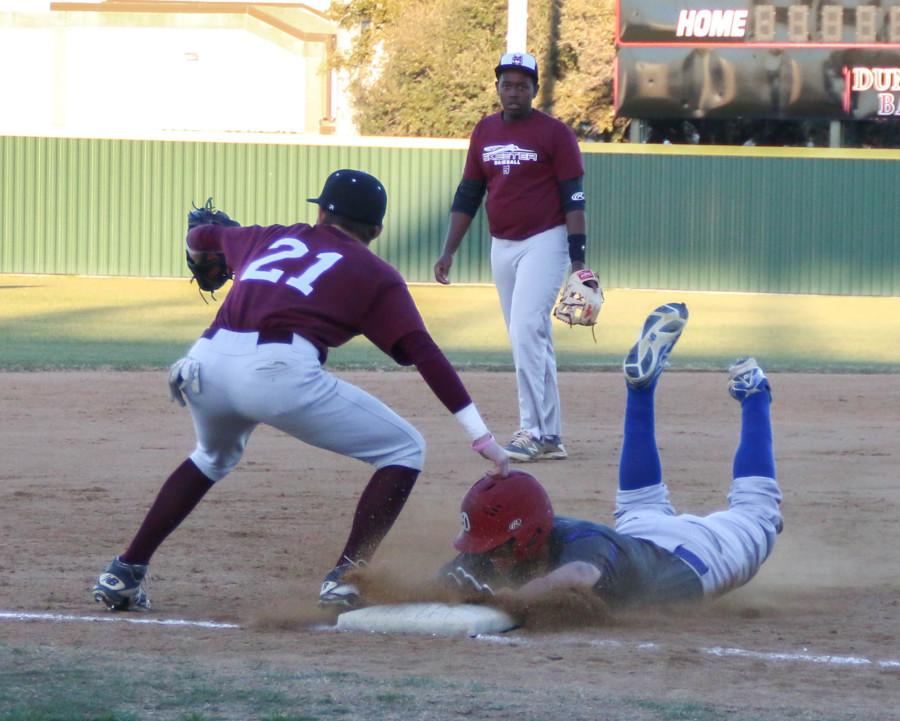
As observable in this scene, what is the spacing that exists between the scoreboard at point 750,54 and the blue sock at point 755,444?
18.2 meters

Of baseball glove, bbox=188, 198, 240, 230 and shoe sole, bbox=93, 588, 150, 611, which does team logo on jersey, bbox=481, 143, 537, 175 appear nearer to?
baseball glove, bbox=188, 198, 240, 230

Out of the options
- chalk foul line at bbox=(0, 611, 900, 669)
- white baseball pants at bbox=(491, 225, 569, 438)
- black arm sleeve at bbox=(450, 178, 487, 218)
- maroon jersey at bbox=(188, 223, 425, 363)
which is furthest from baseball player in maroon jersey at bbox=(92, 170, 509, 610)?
black arm sleeve at bbox=(450, 178, 487, 218)

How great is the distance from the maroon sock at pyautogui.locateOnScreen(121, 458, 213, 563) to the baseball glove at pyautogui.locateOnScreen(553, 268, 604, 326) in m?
2.69

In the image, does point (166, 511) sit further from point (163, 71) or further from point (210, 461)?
point (163, 71)

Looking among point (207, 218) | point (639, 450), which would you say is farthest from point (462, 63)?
point (639, 450)

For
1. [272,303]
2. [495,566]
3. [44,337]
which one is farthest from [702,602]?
[44,337]

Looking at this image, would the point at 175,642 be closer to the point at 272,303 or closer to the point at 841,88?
the point at 272,303

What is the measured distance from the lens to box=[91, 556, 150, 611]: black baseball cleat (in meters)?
4.32

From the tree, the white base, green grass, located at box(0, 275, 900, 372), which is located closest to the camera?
the white base

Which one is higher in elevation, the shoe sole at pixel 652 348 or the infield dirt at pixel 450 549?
the shoe sole at pixel 652 348

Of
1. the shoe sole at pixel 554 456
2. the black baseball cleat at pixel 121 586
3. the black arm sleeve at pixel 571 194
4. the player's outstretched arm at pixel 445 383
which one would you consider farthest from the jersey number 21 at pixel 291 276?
the shoe sole at pixel 554 456

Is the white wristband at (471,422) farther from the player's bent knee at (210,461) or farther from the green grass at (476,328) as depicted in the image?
the green grass at (476,328)

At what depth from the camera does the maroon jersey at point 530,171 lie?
717cm

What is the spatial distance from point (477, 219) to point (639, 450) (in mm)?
17927
